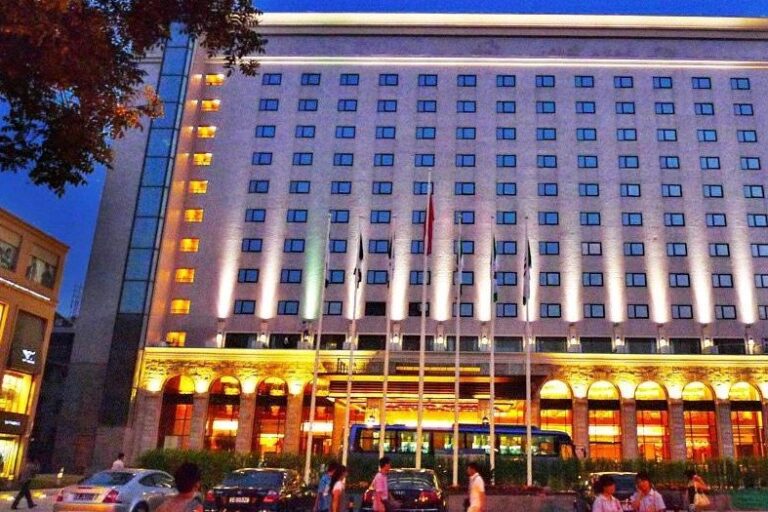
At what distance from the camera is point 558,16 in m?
55.8

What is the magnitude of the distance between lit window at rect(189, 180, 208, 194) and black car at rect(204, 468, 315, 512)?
37.8m

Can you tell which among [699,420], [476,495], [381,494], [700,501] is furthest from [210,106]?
[476,495]

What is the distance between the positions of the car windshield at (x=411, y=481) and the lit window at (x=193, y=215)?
37872 millimetres

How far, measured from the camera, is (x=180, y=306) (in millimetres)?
50000

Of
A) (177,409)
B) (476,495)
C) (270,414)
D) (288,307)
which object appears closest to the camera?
(476,495)

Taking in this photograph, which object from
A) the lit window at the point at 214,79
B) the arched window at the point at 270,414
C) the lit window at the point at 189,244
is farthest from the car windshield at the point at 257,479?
the lit window at the point at 214,79

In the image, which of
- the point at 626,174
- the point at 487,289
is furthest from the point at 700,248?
the point at 487,289

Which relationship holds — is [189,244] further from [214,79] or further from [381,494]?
[381,494]

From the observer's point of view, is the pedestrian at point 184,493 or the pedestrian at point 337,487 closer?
the pedestrian at point 184,493

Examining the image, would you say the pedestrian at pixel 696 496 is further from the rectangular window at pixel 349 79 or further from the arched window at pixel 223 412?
the rectangular window at pixel 349 79

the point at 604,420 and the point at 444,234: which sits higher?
the point at 444,234

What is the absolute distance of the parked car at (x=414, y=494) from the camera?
17453mm

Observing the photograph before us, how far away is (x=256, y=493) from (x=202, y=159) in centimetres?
4108

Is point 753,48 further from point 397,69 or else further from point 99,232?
point 99,232
